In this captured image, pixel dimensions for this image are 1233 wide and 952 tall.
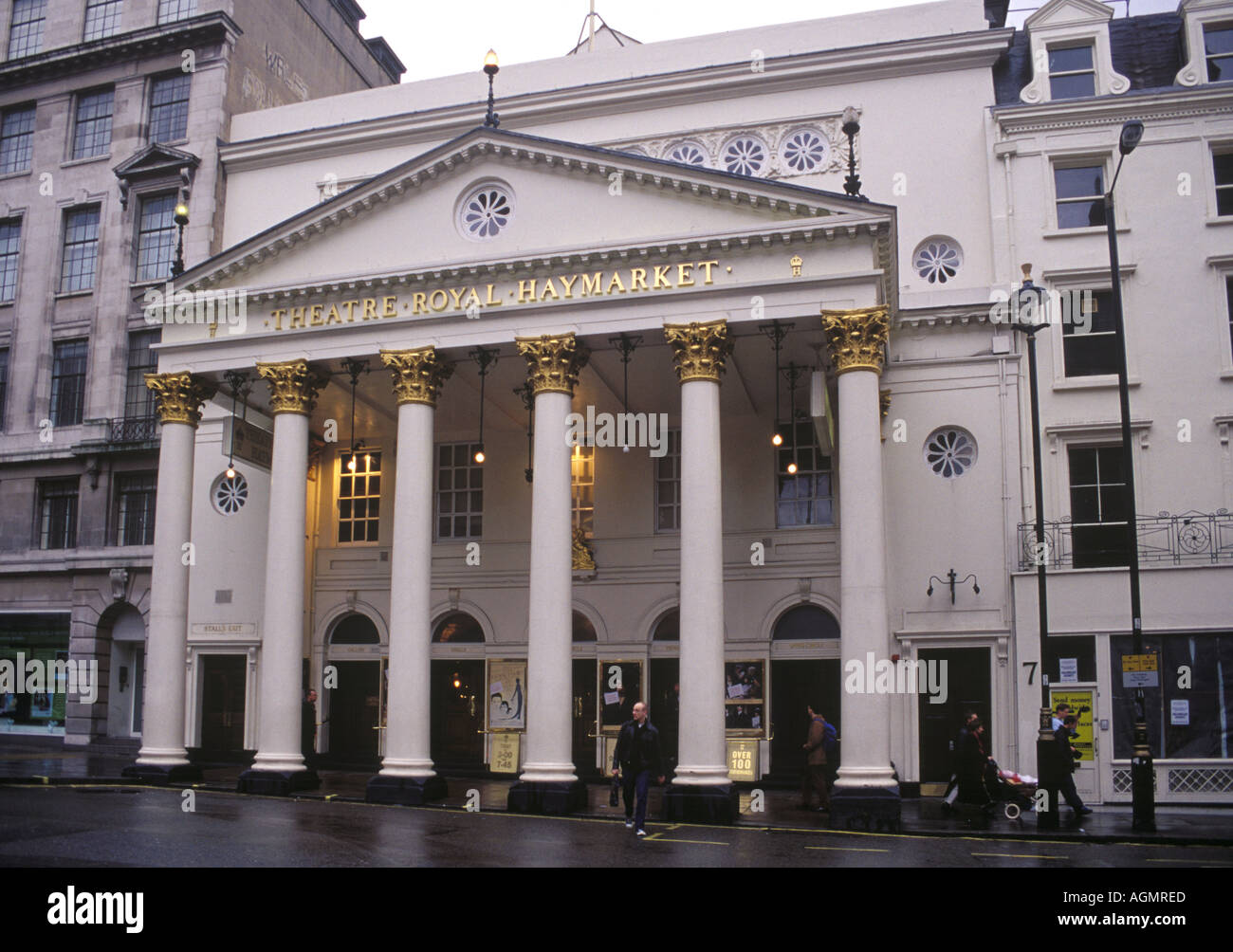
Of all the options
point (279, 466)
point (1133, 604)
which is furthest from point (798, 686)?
point (279, 466)

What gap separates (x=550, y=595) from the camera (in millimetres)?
20516

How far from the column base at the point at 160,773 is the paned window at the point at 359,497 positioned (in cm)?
792

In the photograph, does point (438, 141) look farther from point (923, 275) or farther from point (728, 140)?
point (923, 275)

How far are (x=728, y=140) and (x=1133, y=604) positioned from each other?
48.9 feet

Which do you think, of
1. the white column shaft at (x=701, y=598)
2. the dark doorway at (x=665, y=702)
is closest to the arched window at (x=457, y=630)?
the dark doorway at (x=665, y=702)

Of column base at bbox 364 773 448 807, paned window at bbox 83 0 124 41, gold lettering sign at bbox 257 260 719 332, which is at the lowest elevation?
column base at bbox 364 773 448 807

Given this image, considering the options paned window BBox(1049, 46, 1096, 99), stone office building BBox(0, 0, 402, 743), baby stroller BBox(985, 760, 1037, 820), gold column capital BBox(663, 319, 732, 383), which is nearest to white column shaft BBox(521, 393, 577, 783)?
gold column capital BBox(663, 319, 732, 383)

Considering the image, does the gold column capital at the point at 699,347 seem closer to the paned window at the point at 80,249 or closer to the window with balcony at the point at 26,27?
the paned window at the point at 80,249

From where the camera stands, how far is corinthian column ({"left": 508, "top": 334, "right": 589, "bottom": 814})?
781 inches

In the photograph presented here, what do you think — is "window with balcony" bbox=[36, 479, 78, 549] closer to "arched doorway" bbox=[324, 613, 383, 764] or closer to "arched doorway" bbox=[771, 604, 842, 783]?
"arched doorway" bbox=[324, 613, 383, 764]

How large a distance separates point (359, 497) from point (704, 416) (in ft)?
41.0

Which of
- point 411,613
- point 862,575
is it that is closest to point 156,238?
point 411,613

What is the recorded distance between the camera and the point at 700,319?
20766 mm

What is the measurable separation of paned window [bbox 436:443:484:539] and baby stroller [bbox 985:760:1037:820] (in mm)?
13852
